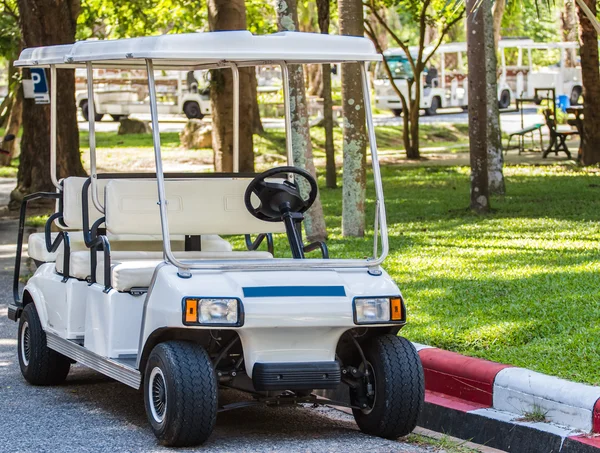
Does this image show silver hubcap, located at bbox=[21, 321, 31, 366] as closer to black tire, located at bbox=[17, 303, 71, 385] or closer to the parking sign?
black tire, located at bbox=[17, 303, 71, 385]

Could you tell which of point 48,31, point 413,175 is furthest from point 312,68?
point 48,31

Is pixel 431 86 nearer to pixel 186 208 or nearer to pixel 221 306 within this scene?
pixel 186 208

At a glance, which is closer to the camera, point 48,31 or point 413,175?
point 48,31

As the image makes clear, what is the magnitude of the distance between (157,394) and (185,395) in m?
0.35

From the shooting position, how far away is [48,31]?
50.1ft

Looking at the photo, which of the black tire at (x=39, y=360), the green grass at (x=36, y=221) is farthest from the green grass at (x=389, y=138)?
the black tire at (x=39, y=360)

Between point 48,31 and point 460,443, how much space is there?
1115cm

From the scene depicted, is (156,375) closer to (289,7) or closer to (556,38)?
(289,7)

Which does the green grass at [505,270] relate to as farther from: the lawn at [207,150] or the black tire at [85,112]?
the black tire at [85,112]

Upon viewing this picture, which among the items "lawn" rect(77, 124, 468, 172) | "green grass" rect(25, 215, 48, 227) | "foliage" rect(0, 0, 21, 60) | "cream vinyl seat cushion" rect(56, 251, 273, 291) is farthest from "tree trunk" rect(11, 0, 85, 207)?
"cream vinyl seat cushion" rect(56, 251, 273, 291)

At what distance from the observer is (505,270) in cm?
907

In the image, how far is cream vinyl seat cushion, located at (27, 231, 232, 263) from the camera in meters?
7.06

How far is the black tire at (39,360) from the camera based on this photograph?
22.2ft

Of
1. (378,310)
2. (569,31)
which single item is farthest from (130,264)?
(569,31)
